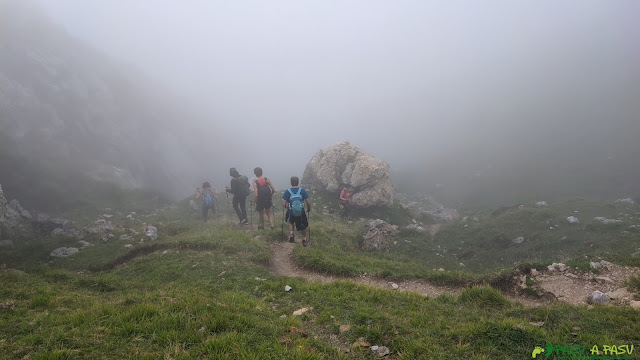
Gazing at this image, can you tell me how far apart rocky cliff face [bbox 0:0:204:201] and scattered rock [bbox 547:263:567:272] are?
43127 mm

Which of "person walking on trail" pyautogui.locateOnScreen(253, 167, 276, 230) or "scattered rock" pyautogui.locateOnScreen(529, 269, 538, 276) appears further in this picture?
"person walking on trail" pyautogui.locateOnScreen(253, 167, 276, 230)

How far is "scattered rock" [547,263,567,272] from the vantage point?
12227mm

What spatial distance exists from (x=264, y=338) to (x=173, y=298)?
3148 millimetres

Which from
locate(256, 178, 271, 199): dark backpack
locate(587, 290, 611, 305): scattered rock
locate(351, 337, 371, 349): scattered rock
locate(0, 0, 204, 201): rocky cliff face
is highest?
locate(0, 0, 204, 201): rocky cliff face

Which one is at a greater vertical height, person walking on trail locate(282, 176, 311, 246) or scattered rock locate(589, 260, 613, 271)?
person walking on trail locate(282, 176, 311, 246)

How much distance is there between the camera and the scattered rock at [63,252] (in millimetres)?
17000

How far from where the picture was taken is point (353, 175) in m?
33.8

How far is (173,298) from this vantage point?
8023mm

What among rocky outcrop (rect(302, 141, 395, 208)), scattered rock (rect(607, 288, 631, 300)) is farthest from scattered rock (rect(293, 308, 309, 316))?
rocky outcrop (rect(302, 141, 395, 208))

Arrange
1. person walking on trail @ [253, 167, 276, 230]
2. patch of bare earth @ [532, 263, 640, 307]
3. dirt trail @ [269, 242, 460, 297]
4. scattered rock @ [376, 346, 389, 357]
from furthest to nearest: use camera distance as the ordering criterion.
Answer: person walking on trail @ [253, 167, 276, 230] < dirt trail @ [269, 242, 460, 297] < patch of bare earth @ [532, 263, 640, 307] < scattered rock @ [376, 346, 389, 357]

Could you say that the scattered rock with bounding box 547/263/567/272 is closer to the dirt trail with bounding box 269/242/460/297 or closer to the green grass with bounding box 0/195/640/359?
the green grass with bounding box 0/195/640/359

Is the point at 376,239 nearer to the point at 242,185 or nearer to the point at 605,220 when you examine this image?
the point at 242,185

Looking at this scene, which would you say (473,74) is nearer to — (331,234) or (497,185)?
(497,185)

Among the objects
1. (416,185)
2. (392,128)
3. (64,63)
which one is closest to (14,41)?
(64,63)
